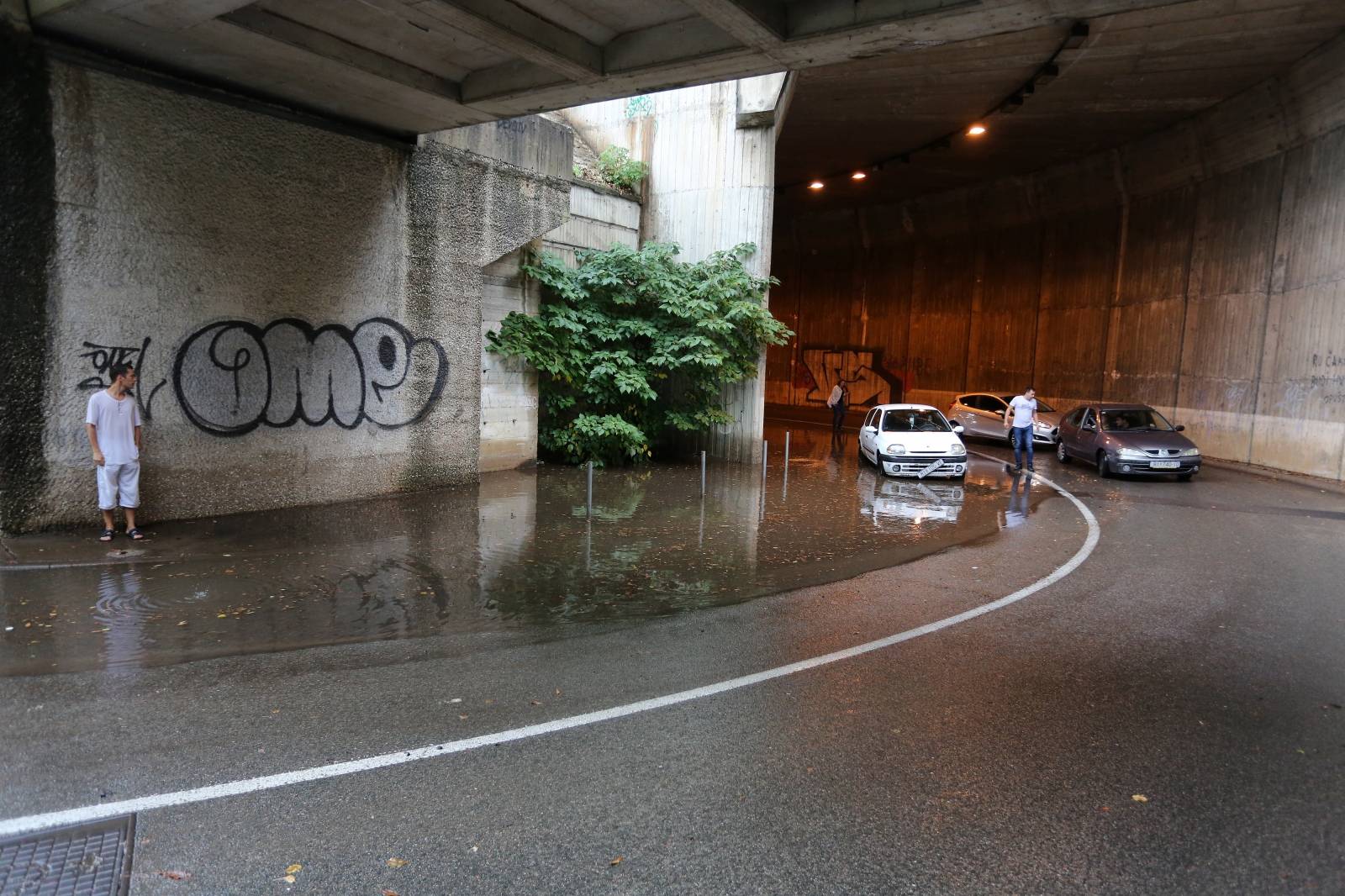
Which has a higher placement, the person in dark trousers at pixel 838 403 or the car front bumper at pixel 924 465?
the person in dark trousers at pixel 838 403

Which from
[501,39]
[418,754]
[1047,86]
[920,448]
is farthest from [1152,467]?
[418,754]

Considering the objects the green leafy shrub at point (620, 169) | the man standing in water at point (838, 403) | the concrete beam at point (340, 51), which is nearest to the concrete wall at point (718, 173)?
the green leafy shrub at point (620, 169)

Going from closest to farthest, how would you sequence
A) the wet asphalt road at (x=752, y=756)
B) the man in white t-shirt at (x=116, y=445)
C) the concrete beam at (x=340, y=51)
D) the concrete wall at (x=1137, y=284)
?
the wet asphalt road at (x=752, y=756) < the concrete beam at (x=340, y=51) < the man in white t-shirt at (x=116, y=445) < the concrete wall at (x=1137, y=284)

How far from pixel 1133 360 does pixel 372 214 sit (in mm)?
22359

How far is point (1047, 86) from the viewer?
18.6 meters

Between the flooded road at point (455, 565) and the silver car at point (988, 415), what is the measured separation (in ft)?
36.0

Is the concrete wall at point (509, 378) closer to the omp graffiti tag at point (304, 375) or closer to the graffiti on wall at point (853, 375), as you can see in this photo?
the omp graffiti tag at point (304, 375)

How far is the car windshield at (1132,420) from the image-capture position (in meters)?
17.7

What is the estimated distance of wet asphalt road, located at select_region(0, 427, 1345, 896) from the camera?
11.2 feet

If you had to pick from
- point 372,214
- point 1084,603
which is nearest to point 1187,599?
point 1084,603

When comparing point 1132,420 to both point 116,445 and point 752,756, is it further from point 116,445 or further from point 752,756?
point 116,445

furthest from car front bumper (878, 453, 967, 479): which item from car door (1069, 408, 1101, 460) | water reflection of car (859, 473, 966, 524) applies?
car door (1069, 408, 1101, 460)

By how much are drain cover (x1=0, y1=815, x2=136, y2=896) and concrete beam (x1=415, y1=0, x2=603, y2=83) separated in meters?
6.78

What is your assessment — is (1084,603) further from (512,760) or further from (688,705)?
(512,760)
